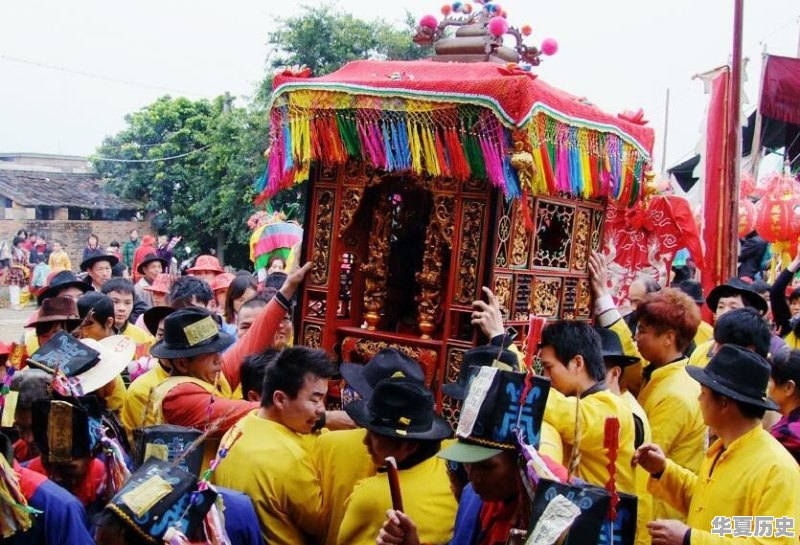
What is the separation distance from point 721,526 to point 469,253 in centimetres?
184

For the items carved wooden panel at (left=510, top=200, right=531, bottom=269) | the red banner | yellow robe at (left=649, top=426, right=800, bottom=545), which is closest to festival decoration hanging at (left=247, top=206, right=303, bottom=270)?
the red banner

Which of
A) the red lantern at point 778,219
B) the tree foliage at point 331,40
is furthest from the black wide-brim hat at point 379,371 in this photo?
the tree foliage at point 331,40

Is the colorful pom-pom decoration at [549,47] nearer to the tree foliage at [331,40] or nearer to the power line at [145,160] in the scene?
the tree foliage at [331,40]

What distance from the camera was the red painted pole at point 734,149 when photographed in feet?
21.4

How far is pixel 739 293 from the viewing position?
5.38 m

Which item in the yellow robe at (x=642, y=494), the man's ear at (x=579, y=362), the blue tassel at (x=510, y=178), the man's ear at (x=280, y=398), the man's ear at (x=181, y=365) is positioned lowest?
the yellow robe at (x=642, y=494)

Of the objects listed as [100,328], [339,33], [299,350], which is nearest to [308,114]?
[299,350]

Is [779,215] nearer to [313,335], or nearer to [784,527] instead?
[313,335]

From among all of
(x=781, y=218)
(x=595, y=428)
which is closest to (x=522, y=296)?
(x=595, y=428)

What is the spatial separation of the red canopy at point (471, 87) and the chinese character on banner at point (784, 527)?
193cm

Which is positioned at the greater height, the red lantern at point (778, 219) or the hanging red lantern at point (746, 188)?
the hanging red lantern at point (746, 188)

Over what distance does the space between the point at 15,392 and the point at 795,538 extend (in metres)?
2.63

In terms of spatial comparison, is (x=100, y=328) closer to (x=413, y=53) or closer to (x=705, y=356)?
(x=705, y=356)

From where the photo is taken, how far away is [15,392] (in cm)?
312
